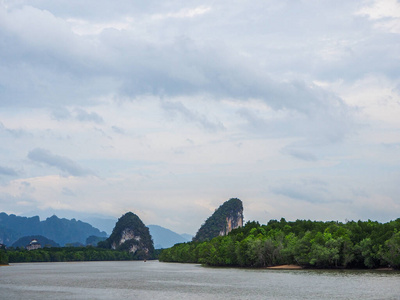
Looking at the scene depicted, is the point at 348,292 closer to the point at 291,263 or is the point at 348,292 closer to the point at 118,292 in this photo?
the point at 118,292

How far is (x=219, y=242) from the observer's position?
483 feet

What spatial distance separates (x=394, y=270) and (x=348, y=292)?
39.3 meters

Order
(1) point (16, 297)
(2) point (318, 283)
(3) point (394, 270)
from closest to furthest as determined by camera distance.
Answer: (1) point (16, 297)
(2) point (318, 283)
(3) point (394, 270)

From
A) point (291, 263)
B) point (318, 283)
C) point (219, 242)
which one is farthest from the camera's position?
point (219, 242)

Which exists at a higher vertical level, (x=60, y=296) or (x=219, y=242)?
(x=219, y=242)

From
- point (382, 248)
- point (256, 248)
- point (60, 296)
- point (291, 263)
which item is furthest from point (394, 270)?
point (60, 296)

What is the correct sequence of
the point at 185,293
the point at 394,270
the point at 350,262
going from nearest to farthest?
the point at 185,293 → the point at 394,270 → the point at 350,262

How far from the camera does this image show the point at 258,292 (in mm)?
58969

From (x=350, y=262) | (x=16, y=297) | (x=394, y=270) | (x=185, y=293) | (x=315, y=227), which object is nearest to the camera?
(x=16, y=297)

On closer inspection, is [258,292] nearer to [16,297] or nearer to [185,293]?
[185,293]

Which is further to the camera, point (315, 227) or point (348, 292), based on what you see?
point (315, 227)

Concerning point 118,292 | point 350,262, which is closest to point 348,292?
point 118,292

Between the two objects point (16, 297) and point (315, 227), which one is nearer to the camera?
point (16, 297)

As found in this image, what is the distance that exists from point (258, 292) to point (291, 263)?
58.3 metres
